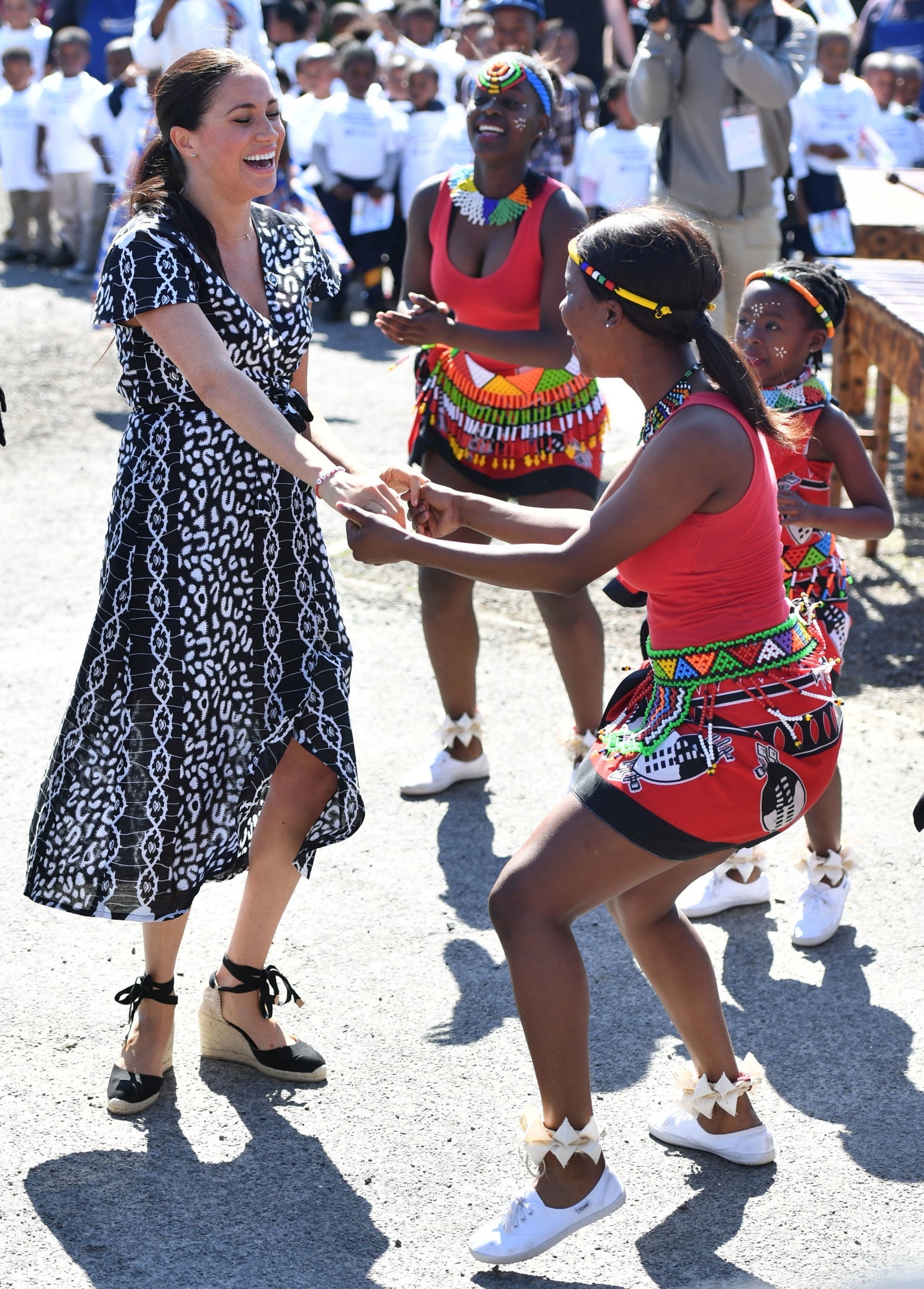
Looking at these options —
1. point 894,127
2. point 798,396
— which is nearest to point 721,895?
point 798,396

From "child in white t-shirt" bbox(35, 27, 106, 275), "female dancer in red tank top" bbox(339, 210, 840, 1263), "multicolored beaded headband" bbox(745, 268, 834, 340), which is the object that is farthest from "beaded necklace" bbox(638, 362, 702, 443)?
"child in white t-shirt" bbox(35, 27, 106, 275)

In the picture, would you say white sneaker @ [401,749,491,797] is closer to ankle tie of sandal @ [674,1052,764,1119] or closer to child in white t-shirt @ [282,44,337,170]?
ankle tie of sandal @ [674,1052,764,1119]

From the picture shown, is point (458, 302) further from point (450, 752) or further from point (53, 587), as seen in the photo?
point (53, 587)

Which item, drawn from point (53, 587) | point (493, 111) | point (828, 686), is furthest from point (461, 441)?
point (53, 587)

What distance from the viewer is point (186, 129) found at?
3.06m

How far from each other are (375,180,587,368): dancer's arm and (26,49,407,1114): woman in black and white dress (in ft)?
3.04

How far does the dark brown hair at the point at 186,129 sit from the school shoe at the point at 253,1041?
1.56 m

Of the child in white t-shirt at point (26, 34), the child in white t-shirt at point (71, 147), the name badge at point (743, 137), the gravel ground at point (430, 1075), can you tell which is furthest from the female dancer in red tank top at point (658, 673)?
the child in white t-shirt at point (26, 34)

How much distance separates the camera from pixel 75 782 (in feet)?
10.3

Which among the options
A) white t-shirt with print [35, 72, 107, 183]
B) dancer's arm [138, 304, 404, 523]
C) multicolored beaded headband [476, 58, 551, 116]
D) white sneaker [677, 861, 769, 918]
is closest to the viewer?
dancer's arm [138, 304, 404, 523]

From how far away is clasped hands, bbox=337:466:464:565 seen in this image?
2.83m

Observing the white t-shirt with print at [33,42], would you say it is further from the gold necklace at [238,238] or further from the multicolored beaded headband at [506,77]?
the gold necklace at [238,238]

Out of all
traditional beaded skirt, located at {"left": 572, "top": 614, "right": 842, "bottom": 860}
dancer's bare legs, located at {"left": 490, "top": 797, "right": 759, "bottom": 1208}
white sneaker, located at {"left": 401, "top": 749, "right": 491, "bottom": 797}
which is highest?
traditional beaded skirt, located at {"left": 572, "top": 614, "right": 842, "bottom": 860}

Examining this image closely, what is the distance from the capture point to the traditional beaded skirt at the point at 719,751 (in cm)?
264
